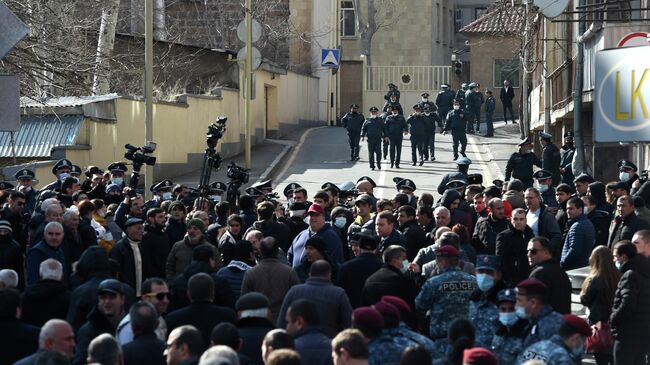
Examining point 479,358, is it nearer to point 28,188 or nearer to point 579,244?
point 579,244

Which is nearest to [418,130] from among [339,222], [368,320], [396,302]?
[339,222]

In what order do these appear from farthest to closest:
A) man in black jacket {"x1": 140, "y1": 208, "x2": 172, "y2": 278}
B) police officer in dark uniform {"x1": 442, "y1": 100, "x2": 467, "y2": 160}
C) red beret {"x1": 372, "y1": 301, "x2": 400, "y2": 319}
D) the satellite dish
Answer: police officer in dark uniform {"x1": 442, "y1": 100, "x2": 467, "y2": 160} → the satellite dish → man in black jacket {"x1": 140, "y1": 208, "x2": 172, "y2": 278} → red beret {"x1": 372, "y1": 301, "x2": 400, "y2": 319}

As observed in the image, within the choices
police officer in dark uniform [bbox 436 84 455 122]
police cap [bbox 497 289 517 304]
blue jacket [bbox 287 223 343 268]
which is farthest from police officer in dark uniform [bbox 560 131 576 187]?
police officer in dark uniform [bbox 436 84 455 122]

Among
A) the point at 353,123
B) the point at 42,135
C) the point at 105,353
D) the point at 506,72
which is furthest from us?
the point at 506,72

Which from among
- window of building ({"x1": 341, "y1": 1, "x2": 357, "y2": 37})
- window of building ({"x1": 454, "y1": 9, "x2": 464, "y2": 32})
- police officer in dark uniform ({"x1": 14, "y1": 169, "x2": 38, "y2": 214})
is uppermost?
window of building ({"x1": 454, "y1": 9, "x2": 464, "y2": 32})

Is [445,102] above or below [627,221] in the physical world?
above

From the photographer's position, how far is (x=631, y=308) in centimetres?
1198

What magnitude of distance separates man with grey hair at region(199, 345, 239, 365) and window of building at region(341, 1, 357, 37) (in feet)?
191

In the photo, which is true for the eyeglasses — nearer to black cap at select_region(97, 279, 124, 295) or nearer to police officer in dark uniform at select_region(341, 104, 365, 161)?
black cap at select_region(97, 279, 124, 295)

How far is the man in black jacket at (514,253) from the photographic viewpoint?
14617 millimetres

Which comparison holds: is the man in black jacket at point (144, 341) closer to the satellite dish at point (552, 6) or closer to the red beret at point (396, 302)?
the red beret at point (396, 302)

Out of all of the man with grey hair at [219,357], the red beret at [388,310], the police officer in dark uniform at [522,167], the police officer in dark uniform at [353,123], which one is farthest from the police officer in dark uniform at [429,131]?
the man with grey hair at [219,357]

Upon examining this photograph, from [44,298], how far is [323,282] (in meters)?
2.17

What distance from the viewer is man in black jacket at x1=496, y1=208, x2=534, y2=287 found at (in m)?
14.6
